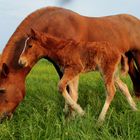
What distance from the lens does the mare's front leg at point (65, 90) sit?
8.22m

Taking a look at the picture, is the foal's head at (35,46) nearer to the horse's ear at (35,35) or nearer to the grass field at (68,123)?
the horse's ear at (35,35)

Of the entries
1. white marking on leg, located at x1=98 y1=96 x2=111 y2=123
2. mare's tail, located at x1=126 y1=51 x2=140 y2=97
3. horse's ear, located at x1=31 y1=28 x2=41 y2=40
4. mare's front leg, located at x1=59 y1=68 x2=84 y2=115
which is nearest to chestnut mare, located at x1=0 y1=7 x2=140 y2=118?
mare's tail, located at x1=126 y1=51 x2=140 y2=97

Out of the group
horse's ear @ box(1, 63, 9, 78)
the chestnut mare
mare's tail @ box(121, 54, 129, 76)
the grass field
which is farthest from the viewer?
mare's tail @ box(121, 54, 129, 76)

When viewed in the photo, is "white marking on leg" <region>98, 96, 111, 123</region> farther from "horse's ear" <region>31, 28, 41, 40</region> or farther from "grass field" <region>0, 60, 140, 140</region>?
"horse's ear" <region>31, 28, 41, 40</region>

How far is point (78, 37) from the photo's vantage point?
9.66 m

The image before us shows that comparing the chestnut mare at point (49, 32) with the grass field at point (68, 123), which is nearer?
the grass field at point (68, 123)

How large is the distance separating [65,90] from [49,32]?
161cm

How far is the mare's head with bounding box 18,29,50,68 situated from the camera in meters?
8.38

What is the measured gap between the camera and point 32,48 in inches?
332

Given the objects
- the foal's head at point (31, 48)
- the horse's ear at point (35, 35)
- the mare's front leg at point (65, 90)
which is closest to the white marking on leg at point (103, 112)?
the mare's front leg at point (65, 90)

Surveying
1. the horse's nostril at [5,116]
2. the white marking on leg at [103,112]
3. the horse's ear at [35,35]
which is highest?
the horse's ear at [35,35]

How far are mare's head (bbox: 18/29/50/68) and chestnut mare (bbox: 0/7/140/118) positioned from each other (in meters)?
0.47

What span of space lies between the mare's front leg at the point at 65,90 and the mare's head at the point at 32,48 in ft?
2.13

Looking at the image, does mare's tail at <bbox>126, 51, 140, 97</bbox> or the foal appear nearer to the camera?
the foal
